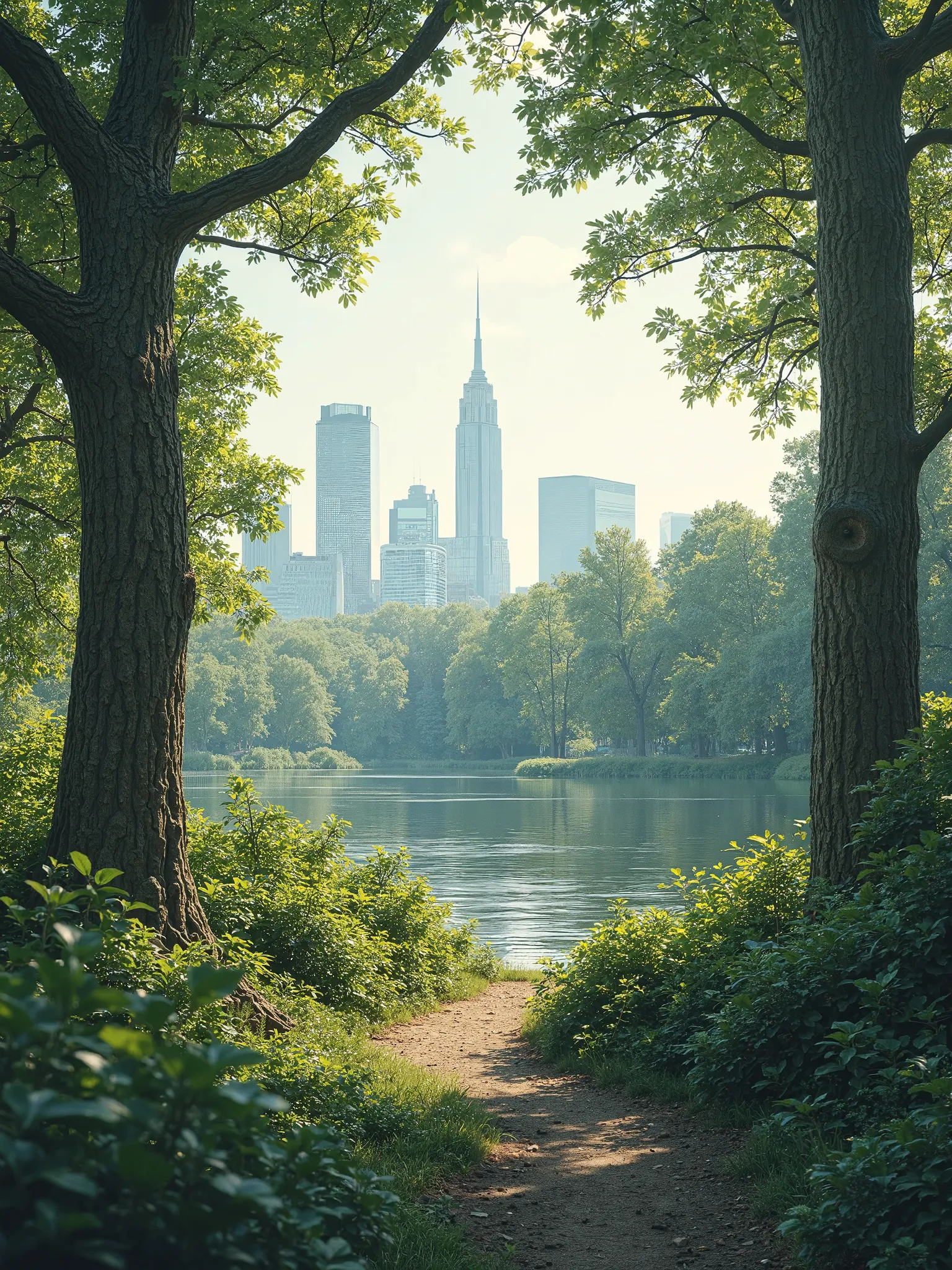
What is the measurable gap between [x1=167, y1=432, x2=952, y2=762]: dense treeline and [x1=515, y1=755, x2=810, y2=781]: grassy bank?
1387 mm

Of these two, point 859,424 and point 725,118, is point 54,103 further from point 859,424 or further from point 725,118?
point 725,118

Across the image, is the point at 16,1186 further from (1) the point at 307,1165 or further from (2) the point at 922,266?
(2) the point at 922,266

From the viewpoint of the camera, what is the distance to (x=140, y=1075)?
128 centimetres

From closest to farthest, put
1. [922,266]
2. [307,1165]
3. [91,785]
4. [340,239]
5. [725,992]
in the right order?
1. [307,1165]
2. [91,785]
3. [725,992]
4. [340,239]
5. [922,266]

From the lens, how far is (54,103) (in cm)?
517

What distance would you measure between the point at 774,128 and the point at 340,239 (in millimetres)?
3902

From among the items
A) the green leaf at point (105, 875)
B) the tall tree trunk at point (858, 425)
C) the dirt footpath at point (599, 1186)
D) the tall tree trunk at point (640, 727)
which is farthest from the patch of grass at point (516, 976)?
the tall tree trunk at point (640, 727)

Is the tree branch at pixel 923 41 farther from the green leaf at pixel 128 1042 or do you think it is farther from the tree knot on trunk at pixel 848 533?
the green leaf at pixel 128 1042

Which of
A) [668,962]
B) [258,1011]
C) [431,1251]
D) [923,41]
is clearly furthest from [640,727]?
[431,1251]

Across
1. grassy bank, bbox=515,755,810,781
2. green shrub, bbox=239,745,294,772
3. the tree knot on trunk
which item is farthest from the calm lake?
green shrub, bbox=239,745,294,772

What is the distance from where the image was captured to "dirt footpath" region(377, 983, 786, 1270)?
398cm

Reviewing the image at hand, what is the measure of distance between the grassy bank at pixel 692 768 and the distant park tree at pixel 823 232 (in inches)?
1437

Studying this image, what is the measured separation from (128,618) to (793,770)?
4432 cm

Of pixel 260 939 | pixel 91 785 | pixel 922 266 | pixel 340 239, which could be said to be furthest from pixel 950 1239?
pixel 922 266
